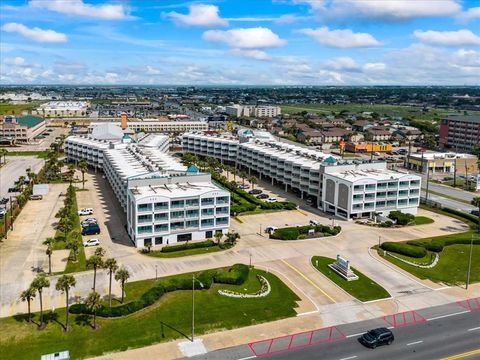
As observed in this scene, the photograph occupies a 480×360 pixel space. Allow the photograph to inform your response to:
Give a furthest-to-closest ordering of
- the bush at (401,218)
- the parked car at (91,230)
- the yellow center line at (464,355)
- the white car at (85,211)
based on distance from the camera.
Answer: the white car at (85,211) → the bush at (401,218) → the parked car at (91,230) → the yellow center line at (464,355)

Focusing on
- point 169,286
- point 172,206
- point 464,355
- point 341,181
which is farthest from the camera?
point 341,181

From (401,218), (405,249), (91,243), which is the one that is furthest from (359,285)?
(91,243)

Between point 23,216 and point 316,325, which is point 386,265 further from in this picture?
point 23,216

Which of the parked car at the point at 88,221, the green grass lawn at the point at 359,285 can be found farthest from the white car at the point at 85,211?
the green grass lawn at the point at 359,285

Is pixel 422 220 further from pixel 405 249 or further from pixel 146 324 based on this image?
pixel 146 324

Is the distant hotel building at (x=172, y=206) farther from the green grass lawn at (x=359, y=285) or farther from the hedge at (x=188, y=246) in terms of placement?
the green grass lawn at (x=359, y=285)

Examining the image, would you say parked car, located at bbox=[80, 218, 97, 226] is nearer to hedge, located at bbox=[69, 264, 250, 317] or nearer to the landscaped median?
hedge, located at bbox=[69, 264, 250, 317]

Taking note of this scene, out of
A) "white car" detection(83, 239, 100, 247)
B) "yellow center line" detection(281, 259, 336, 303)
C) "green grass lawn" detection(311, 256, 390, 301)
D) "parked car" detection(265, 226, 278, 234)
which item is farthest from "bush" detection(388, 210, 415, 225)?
"white car" detection(83, 239, 100, 247)
